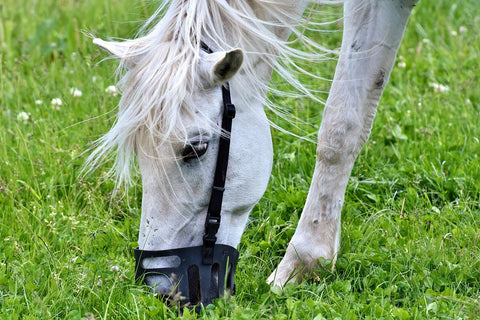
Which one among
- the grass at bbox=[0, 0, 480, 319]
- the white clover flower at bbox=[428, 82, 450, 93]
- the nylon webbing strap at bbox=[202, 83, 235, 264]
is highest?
the nylon webbing strap at bbox=[202, 83, 235, 264]

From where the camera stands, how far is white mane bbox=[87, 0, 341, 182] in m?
2.31

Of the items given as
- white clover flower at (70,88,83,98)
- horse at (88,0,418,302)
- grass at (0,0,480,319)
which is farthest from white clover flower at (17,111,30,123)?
horse at (88,0,418,302)

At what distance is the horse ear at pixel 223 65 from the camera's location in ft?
7.34

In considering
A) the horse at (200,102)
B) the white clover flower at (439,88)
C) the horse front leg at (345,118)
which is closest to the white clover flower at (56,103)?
the horse at (200,102)

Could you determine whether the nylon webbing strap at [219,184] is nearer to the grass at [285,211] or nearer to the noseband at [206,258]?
the noseband at [206,258]

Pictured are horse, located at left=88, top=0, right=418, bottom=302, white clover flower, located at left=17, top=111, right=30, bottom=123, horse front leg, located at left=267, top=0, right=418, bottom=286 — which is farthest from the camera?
white clover flower, located at left=17, top=111, right=30, bottom=123

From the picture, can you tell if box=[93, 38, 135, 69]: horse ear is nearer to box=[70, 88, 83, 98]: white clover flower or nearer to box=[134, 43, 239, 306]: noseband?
box=[134, 43, 239, 306]: noseband

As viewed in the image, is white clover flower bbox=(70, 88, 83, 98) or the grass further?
white clover flower bbox=(70, 88, 83, 98)

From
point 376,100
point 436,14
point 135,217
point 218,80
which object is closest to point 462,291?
point 376,100

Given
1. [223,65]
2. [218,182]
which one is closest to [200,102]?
[223,65]

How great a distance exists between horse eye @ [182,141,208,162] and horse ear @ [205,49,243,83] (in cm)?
25

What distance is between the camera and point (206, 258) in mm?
2465

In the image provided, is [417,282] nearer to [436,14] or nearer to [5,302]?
[5,302]

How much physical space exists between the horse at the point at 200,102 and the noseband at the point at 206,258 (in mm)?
14
